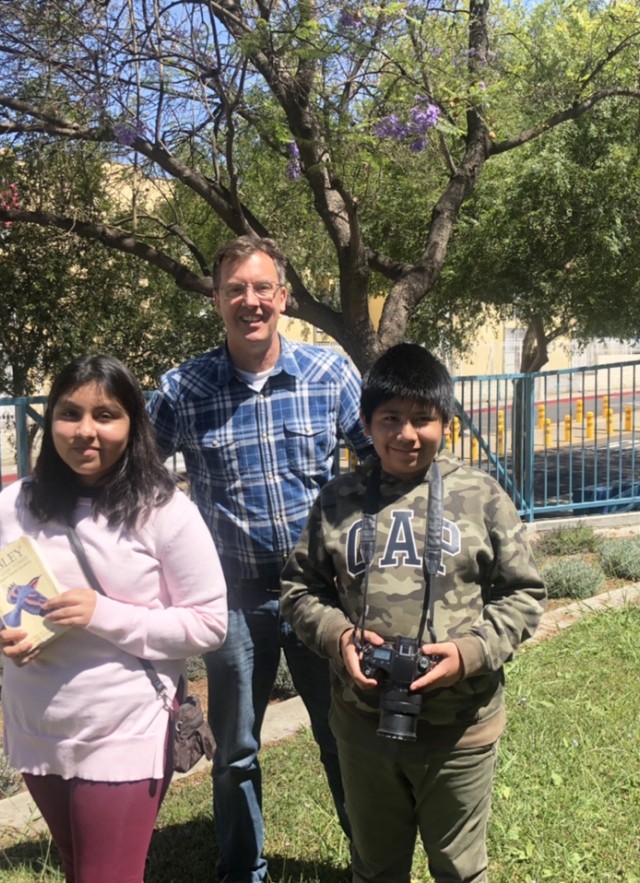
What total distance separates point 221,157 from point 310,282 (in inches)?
162

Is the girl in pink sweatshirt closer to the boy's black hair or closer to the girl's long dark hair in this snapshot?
the girl's long dark hair

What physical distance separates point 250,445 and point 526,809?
1786 mm

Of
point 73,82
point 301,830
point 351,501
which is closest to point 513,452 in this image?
point 73,82

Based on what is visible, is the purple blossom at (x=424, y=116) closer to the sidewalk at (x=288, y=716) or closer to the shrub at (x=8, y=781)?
the sidewalk at (x=288, y=716)

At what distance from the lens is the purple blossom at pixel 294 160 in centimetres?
564

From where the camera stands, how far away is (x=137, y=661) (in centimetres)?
183

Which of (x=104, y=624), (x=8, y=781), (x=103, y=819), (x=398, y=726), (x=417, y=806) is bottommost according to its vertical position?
(x=8, y=781)

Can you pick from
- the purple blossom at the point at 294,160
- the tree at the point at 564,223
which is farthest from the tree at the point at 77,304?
the tree at the point at 564,223

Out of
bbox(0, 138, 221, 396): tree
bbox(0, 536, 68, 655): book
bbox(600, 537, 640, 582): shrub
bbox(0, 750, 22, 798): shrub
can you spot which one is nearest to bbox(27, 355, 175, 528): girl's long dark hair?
bbox(0, 536, 68, 655): book

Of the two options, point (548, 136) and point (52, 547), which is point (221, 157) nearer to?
point (548, 136)

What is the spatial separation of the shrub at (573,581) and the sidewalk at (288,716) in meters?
0.12

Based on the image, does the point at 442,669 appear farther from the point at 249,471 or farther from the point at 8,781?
the point at 8,781

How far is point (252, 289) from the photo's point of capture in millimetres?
2352

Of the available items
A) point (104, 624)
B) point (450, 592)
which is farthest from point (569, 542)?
point (104, 624)
